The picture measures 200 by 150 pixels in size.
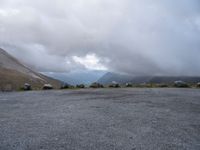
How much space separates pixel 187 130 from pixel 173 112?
14.2 feet

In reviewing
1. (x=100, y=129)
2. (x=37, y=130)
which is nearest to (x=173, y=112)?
(x=100, y=129)

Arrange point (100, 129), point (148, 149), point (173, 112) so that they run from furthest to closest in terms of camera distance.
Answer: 1. point (173, 112)
2. point (100, 129)
3. point (148, 149)

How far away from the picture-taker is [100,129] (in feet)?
37.0

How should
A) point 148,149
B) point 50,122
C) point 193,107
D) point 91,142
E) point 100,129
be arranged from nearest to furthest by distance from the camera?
point 148,149 < point 91,142 < point 100,129 < point 50,122 < point 193,107

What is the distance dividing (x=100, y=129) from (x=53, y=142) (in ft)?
8.04

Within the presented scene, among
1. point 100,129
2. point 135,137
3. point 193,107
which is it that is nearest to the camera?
point 135,137

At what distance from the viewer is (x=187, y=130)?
1134cm

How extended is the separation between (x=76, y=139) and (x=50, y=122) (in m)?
3.43

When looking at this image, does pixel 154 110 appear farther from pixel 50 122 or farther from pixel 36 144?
pixel 36 144

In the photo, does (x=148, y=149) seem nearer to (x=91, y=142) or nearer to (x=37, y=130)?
(x=91, y=142)

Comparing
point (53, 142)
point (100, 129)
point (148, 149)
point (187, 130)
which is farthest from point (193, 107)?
point (53, 142)

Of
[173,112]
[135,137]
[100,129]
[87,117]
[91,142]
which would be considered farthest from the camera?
[173,112]

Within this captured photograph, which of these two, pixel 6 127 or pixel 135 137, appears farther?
pixel 6 127

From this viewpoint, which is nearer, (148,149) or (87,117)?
(148,149)
